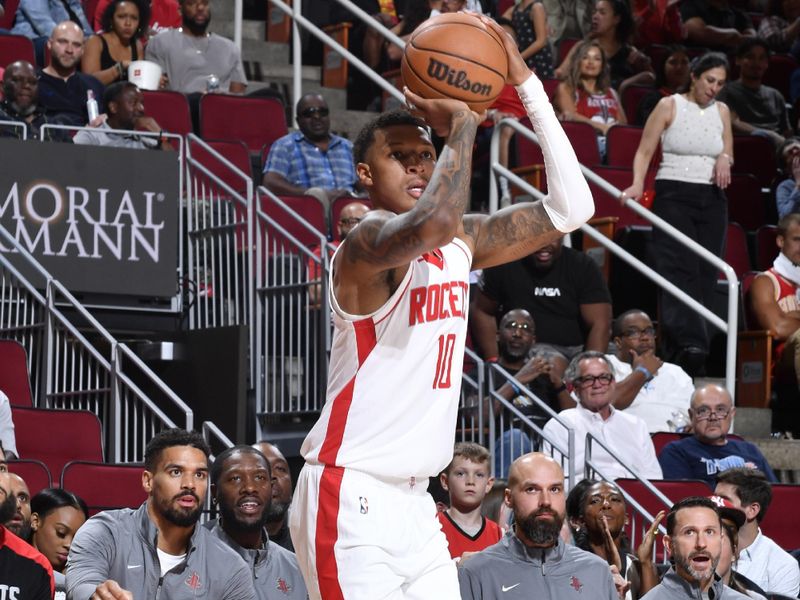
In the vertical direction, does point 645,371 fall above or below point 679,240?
below

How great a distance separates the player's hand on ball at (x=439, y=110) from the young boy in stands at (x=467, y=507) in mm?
3097

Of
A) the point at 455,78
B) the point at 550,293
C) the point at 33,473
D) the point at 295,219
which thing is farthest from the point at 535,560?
the point at 295,219

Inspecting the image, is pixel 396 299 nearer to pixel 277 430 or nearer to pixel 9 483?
pixel 9 483

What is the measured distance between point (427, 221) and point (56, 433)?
453cm

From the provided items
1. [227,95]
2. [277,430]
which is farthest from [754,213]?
[277,430]

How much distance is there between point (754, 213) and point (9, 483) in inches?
323

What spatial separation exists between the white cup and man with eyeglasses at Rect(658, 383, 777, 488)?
16.0 ft

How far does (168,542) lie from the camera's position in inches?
228

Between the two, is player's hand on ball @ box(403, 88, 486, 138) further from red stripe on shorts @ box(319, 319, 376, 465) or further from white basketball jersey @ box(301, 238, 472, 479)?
red stripe on shorts @ box(319, 319, 376, 465)

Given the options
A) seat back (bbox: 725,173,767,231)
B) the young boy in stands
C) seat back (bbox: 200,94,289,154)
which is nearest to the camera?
the young boy in stands

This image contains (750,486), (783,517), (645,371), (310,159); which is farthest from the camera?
(310,159)

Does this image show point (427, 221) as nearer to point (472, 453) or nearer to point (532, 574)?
point (532, 574)

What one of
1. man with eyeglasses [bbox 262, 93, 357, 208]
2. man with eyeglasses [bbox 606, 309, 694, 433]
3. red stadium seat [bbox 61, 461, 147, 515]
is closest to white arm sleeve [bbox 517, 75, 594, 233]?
red stadium seat [bbox 61, 461, 147, 515]

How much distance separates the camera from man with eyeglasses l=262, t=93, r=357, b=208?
1061 centimetres
